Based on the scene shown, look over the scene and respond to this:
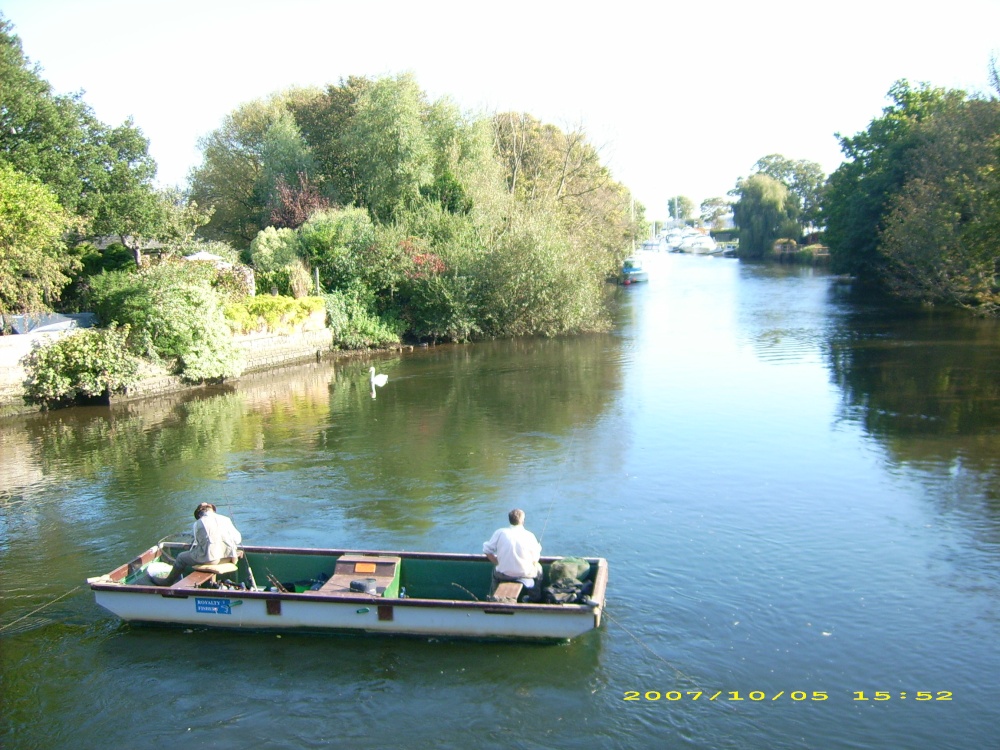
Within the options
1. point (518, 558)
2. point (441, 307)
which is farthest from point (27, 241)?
point (518, 558)

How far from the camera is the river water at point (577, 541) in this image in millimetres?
8953

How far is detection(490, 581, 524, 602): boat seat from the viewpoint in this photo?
10141 millimetres

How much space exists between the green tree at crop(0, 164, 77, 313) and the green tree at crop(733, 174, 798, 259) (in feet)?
265

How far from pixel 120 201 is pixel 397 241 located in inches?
432

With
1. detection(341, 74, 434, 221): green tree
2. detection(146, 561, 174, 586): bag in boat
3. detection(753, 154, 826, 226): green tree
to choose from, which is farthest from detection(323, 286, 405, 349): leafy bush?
detection(753, 154, 826, 226): green tree

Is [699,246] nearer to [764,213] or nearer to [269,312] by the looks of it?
[764,213]

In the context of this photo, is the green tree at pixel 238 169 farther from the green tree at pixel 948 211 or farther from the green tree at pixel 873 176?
the green tree at pixel 873 176

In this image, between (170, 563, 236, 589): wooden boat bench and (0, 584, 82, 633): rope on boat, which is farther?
(0, 584, 82, 633): rope on boat

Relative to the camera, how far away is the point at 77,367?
24.5 metres

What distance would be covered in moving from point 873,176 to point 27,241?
4592cm

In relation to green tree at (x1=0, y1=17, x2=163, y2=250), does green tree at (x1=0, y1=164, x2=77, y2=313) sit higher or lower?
lower

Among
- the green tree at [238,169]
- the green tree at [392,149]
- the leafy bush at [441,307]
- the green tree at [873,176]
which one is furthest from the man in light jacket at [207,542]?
the green tree at [873,176]

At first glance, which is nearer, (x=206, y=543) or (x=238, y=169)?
(x=206, y=543)

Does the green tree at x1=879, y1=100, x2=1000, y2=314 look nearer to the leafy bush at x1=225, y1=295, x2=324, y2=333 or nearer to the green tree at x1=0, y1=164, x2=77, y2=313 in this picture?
the leafy bush at x1=225, y1=295, x2=324, y2=333
